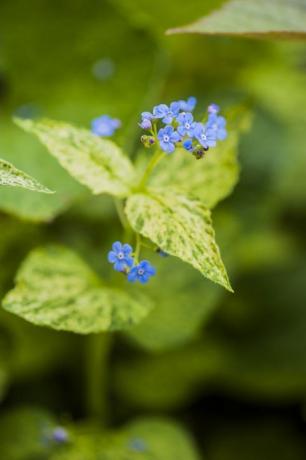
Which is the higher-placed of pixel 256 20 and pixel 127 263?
pixel 256 20

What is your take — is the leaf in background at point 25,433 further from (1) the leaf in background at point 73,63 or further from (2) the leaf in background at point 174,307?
(1) the leaf in background at point 73,63

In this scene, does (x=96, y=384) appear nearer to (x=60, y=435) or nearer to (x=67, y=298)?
(x=60, y=435)

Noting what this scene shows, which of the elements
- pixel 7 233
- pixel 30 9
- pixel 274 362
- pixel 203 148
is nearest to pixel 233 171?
pixel 203 148

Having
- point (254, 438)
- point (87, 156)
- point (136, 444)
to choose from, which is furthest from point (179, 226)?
point (254, 438)

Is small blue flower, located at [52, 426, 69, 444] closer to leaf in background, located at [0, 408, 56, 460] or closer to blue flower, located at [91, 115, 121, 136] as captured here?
leaf in background, located at [0, 408, 56, 460]

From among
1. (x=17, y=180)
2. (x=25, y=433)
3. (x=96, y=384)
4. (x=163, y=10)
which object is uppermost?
(x=163, y=10)
